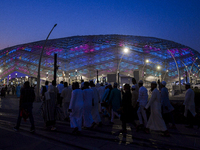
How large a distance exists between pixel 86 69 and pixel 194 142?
5399 centimetres

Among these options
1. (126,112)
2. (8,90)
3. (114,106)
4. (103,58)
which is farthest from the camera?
(103,58)

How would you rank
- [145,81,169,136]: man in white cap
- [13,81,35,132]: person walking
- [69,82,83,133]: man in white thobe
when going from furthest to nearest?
[13,81,35,132]: person walking, [69,82,83,133]: man in white thobe, [145,81,169,136]: man in white cap

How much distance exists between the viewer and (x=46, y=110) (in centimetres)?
693

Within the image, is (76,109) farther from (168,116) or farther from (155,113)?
(168,116)

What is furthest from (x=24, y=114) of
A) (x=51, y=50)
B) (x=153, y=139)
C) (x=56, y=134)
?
(x=51, y=50)

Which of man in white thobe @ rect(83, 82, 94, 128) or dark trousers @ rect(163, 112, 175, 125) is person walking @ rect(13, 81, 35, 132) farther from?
dark trousers @ rect(163, 112, 175, 125)

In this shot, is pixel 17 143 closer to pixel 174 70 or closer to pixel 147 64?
pixel 147 64

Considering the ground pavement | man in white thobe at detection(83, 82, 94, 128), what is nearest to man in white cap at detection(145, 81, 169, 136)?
the ground pavement

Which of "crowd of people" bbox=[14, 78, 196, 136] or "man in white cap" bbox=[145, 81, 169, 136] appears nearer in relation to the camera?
"man in white cap" bbox=[145, 81, 169, 136]

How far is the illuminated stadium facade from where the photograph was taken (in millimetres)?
57656

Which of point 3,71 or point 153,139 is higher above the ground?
point 3,71

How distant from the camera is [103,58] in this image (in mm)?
57781

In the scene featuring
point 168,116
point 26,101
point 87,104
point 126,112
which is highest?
point 26,101

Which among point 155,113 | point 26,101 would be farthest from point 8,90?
point 155,113
